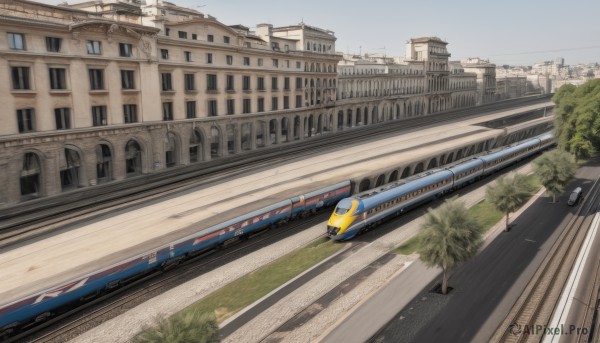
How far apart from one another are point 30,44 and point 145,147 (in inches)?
663

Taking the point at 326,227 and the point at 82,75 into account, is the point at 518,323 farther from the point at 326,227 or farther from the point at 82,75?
the point at 82,75

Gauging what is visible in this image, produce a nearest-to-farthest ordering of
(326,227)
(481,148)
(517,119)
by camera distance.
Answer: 1. (326,227)
2. (481,148)
3. (517,119)

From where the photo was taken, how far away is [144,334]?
1520cm

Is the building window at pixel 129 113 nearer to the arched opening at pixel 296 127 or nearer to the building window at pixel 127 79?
the building window at pixel 127 79

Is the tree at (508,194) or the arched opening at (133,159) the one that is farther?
the arched opening at (133,159)

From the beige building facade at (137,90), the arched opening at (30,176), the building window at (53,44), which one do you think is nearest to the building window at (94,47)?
the beige building facade at (137,90)

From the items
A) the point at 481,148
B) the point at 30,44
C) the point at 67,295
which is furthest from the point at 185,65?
the point at 481,148

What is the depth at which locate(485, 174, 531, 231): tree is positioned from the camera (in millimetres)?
36625

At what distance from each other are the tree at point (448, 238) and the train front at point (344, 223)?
8.47 m

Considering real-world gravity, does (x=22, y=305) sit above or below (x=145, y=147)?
below

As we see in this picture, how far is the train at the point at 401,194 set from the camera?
114ft

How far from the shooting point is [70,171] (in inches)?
1909

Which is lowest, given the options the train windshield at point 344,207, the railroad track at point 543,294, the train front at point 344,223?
the railroad track at point 543,294

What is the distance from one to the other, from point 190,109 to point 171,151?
6376 mm
